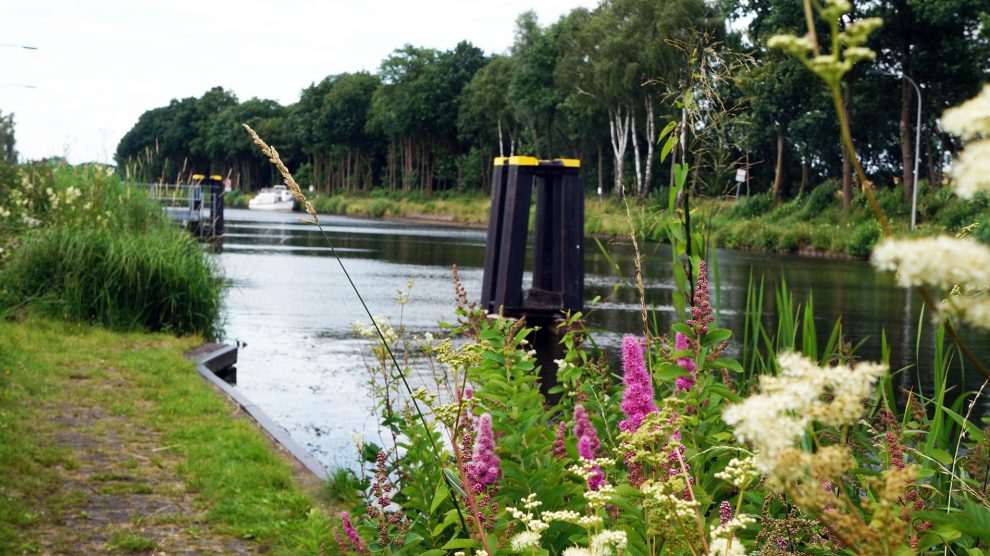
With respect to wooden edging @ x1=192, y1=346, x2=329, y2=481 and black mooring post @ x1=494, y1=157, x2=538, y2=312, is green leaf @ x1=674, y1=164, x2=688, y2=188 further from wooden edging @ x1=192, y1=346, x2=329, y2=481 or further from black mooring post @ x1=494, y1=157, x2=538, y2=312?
black mooring post @ x1=494, y1=157, x2=538, y2=312

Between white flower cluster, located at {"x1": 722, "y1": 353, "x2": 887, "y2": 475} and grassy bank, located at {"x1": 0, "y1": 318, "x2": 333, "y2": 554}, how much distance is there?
2781mm

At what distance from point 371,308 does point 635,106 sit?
33181 mm

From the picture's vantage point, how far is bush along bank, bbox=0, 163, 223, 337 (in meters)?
9.49

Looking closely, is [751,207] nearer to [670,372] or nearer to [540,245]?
[540,245]

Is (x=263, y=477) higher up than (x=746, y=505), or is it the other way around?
(x=746, y=505)

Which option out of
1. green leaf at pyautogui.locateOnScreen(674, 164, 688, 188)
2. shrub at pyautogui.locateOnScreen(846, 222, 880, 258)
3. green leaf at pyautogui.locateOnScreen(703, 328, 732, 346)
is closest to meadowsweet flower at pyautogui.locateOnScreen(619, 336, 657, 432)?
green leaf at pyautogui.locateOnScreen(703, 328, 732, 346)

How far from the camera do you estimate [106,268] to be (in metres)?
9.51

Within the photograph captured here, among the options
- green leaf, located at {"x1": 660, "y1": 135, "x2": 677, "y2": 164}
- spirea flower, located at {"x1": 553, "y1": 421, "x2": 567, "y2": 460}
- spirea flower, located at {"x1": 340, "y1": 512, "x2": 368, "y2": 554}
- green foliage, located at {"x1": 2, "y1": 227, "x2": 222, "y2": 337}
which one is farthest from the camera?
green foliage, located at {"x1": 2, "y1": 227, "x2": 222, "y2": 337}

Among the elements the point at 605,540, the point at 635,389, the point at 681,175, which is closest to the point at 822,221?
the point at 681,175

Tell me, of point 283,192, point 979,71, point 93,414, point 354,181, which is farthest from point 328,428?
point 354,181

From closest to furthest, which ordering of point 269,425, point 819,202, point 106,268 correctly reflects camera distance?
1. point 269,425
2. point 106,268
3. point 819,202

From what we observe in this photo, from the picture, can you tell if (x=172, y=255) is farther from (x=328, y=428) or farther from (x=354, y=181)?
(x=354, y=181)

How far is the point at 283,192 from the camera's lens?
259ft

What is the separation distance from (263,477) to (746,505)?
3032 mm
